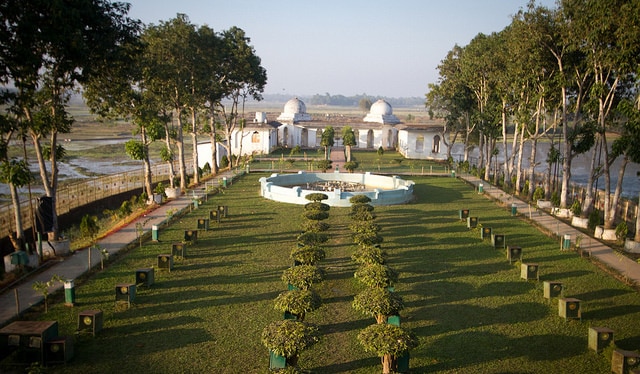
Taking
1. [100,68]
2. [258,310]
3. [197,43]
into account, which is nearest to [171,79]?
[197,43]

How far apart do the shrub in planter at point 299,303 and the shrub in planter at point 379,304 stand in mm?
1030

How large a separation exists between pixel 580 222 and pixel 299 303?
18.5 m

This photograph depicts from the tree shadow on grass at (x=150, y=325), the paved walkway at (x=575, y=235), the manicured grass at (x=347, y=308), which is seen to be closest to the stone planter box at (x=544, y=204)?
the paved walkway at (x=575, y=235)

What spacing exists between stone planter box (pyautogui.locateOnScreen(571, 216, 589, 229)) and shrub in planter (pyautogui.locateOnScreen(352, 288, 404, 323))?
16.5 meters

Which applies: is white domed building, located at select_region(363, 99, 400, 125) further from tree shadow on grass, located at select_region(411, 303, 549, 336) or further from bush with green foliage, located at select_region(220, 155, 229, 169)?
tree shadow on grass, located at select_region(411, 303, 549, 336)

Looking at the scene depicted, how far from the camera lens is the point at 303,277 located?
13922 mm

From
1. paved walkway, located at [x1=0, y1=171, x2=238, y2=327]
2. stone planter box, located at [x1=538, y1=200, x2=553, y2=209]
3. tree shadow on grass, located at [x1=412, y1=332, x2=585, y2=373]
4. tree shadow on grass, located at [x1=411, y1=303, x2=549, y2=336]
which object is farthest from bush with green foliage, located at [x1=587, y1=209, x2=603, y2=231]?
paved walkway, located at [x1=0, y1=171, x2=238, y2=327]

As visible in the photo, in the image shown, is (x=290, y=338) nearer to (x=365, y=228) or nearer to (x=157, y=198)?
(x=365, y=228)

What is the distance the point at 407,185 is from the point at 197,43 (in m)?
17.2

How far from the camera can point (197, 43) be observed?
1385 inches

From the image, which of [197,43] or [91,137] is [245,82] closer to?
[197,43]

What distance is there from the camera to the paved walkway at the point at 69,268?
45.0 feet

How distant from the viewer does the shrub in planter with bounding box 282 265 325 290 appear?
13.8 m

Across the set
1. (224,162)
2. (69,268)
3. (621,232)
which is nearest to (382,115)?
(224,162)
